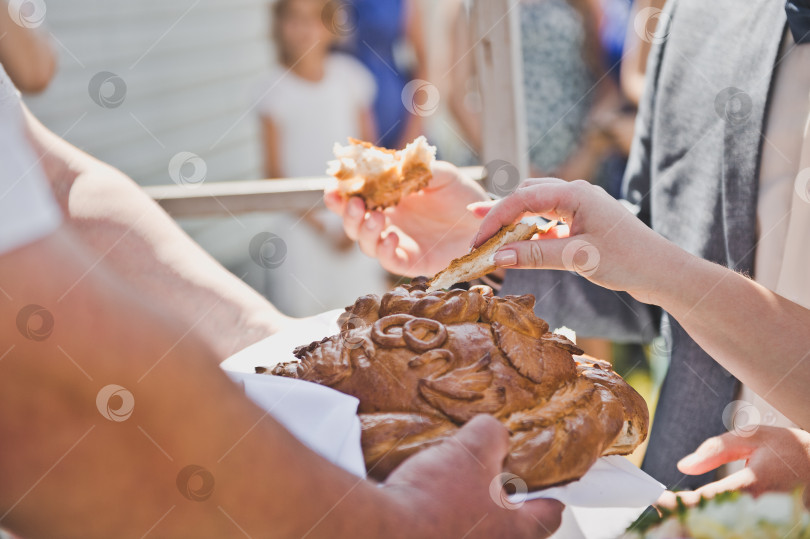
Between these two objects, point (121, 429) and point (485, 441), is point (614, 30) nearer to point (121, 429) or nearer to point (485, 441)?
point (485, 441)

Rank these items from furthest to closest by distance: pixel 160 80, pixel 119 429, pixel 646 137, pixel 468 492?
pixel 160 80 → pixel 646 137 → pixel 468 492 → pixel 119 429

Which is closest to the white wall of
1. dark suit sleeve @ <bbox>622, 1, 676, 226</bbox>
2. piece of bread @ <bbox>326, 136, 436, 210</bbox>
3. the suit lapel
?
piece of bread @ <bbox>326, 136, 436, 210</bbox>

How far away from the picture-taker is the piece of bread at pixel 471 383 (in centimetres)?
115

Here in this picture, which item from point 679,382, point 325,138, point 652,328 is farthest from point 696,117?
point 325,138

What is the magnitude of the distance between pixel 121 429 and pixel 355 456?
1.68ft

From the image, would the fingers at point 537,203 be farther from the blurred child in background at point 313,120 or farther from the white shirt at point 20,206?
the blurred child in background at point 313,120

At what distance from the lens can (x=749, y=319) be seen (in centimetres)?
145

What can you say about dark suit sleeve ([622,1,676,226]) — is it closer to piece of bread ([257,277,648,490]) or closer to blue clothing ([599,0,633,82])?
piece of bread ([257,277,648,490])

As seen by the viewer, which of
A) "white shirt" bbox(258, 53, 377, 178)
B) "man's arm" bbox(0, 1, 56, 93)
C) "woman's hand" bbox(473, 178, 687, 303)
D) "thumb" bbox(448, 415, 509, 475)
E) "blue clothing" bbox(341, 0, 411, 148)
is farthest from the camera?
"white shirt" bbox(258, 53, 377, 178)

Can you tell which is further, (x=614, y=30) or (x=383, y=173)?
(x=614, y=30)

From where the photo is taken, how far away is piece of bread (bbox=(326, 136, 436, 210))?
6.93 feet

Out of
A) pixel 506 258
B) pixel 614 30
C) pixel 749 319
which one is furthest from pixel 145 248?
pixel 614 30

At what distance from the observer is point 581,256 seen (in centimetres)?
145

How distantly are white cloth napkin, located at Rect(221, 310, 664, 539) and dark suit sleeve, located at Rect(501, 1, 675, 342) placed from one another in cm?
102
